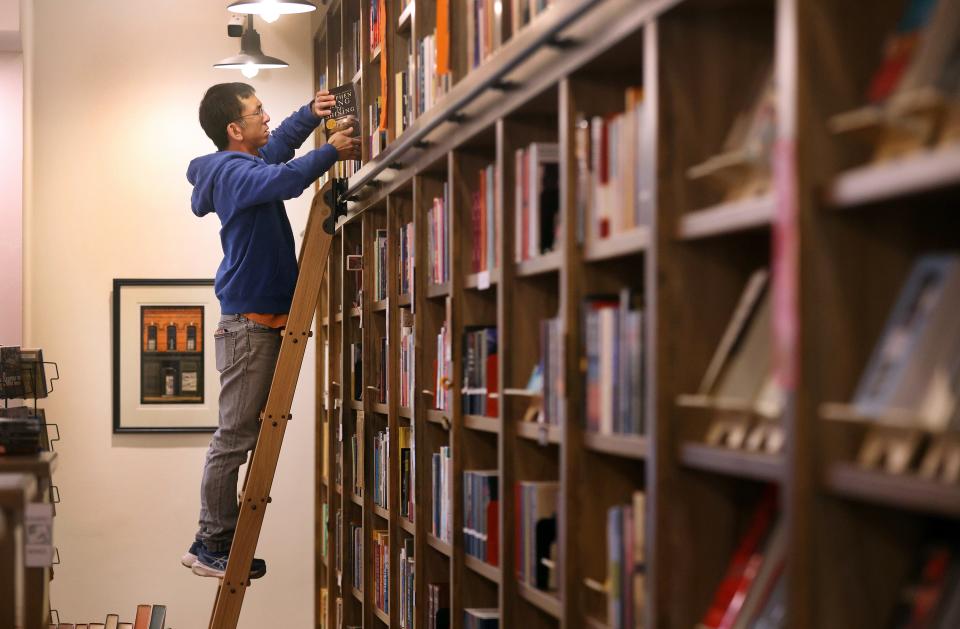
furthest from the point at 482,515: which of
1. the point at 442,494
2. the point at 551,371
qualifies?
the point at 551,371

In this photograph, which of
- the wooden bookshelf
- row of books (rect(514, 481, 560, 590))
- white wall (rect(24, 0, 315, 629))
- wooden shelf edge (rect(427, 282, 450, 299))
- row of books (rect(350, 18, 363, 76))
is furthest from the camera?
white wall (rect(24, 0, 315, 629))

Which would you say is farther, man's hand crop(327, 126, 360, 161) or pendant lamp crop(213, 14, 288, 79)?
pendant lamp crop(213, 14, 288, 79)

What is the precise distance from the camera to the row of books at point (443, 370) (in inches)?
124

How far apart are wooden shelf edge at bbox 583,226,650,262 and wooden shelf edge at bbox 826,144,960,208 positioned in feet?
1.62

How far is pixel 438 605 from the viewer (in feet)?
11.1

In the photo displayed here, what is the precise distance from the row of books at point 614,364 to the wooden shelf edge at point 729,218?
0.77 feet

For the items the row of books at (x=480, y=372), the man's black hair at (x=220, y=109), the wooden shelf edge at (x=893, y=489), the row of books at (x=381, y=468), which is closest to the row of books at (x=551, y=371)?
the row of books at (x=480, y=372)

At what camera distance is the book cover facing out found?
4.39m

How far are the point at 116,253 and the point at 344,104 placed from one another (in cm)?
214

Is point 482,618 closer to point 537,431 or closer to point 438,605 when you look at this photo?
point 438,605

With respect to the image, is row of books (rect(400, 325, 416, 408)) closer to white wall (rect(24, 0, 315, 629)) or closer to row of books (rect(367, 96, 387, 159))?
row of books (rect(367, 96, 387, 159))

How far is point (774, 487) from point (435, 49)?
1967 mm

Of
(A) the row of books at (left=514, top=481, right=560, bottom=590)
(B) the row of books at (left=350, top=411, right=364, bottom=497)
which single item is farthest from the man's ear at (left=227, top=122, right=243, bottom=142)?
(A) the row of books at (left=514, top=481, right=560, bottom=590)

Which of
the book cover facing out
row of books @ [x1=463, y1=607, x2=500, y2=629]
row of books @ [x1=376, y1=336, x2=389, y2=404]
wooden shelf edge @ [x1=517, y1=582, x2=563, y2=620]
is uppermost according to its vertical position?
the book cover facing out
